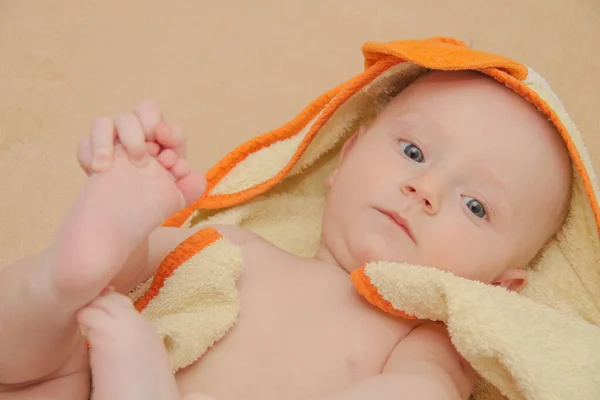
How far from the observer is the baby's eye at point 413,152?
1021 mm

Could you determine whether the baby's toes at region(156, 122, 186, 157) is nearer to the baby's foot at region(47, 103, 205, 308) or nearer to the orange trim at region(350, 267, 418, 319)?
the baby's foot at region(47, 103, 205, 308)

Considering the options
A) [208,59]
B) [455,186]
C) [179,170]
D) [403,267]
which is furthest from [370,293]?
[208,59]

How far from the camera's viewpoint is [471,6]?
1632mm

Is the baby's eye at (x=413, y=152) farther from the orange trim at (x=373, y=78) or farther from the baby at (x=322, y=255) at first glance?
the orange trim at (x=373, y=78)

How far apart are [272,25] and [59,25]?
44 cm

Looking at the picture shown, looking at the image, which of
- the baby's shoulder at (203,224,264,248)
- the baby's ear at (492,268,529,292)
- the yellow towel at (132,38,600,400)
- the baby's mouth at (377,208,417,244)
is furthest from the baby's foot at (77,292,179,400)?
the baby's ear at (492,268,529,292)

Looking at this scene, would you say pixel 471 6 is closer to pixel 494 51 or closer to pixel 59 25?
pixel 494 51

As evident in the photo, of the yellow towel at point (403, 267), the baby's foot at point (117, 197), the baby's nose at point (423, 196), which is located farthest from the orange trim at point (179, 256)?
the baby's nose at point (423, 196)

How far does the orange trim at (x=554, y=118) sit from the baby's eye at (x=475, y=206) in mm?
151

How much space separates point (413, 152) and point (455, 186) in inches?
3.1

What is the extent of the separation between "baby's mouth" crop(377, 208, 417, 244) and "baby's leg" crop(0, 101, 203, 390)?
0.28 meters

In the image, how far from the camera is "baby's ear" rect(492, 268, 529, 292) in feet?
3.51

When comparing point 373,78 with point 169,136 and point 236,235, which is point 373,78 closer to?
point 236,235

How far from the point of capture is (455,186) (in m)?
0.99
